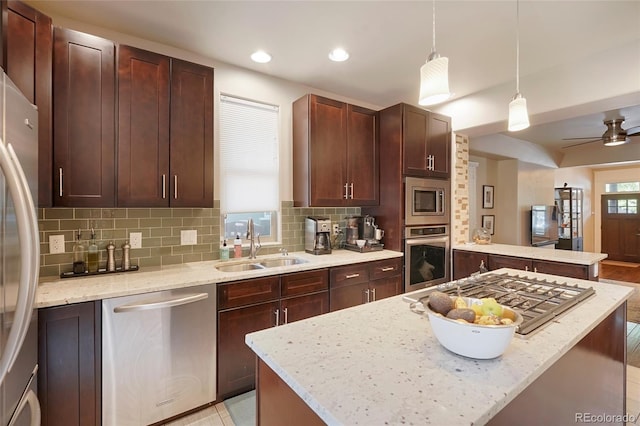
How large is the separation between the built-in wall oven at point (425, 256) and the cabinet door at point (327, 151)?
91 centimetres

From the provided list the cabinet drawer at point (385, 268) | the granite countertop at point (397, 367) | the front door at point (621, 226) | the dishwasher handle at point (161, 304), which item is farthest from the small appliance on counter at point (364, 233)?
the front door at point (621, 226)

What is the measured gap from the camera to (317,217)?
3266mm

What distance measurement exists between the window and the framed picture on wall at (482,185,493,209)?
4569 mm

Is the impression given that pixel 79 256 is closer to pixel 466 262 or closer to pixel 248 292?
pixel 248 292

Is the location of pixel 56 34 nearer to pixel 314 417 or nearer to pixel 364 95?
pixel 314 417

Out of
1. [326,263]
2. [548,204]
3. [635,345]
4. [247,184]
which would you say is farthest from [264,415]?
[548,204]

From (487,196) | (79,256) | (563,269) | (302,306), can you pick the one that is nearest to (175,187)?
(79,256)

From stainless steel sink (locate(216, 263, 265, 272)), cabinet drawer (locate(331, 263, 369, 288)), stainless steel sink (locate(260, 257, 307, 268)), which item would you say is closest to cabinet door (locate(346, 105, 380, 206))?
cabinet drawer (locate(331, 263, 369, 288))

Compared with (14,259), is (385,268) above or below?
below

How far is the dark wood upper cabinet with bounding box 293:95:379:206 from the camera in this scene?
A: 291 cm

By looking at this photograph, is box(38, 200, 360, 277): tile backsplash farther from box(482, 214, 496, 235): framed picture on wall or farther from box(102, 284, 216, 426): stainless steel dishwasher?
box(482, 214, 496, 235): framed picture on wall

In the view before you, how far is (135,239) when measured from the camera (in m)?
2.29

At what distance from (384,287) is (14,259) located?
266cm

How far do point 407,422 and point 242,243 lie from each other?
240 cm
